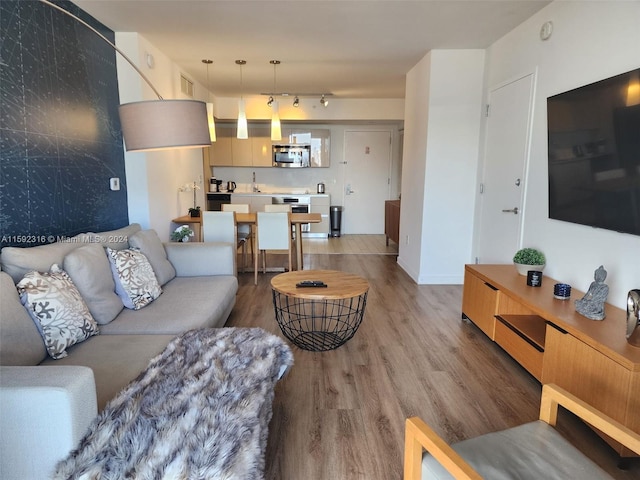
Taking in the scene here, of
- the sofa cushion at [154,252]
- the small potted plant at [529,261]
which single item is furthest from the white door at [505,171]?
the sofa cushion at [154,252]

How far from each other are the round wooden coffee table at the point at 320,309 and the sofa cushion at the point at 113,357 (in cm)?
86

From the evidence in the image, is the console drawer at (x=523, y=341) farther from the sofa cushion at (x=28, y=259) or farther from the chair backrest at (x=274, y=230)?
the sofa cushion at (x=28, y=259)

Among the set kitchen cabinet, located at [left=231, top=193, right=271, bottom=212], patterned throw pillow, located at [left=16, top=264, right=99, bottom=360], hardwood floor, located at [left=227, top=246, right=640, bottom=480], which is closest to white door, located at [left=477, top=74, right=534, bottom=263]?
hardwood floor, located at [left=227, top=246, right=640, bottom=480]

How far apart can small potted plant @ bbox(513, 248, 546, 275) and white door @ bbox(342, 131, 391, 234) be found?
5.34 meters

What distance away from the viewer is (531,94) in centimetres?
308

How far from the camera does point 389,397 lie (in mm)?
2176

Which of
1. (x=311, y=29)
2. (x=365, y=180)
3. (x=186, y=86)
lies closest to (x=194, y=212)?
(x=186, y=86)

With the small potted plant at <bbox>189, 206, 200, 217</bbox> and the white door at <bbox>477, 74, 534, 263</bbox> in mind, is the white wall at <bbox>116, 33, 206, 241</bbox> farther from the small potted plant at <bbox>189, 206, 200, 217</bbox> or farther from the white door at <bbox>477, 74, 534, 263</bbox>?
the white door at <bbox>477, 74, 534, 263</bbox>

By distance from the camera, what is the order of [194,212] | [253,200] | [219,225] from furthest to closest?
1. [253,200]
2. [194,212]
3. [219,225]

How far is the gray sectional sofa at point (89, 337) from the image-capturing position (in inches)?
46.3

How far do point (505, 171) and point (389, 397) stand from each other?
2438mm

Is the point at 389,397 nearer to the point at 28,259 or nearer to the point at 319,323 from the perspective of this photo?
the point at 319,323

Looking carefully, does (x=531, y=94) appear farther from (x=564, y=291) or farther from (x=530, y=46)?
(x=564, y=291)

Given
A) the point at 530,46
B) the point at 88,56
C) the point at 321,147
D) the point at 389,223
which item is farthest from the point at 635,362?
the point at 321,147
